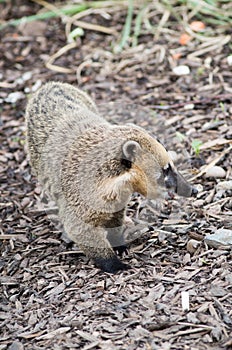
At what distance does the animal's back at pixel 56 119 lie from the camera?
220 inches

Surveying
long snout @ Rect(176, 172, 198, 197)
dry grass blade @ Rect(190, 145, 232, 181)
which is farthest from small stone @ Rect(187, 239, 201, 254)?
dry grass blade @ Rect(190, 145, 232, 181)

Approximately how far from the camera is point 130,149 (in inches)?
188

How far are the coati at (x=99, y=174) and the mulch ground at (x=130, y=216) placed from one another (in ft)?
0.85

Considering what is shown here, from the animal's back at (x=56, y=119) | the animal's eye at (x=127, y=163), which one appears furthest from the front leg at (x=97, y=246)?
the animal's back at (x=56, y=119)

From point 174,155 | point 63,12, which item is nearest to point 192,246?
point 174,155

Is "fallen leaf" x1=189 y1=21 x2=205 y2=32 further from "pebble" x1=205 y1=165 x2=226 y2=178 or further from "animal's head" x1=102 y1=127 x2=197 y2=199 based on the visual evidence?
"animal's head" x1=102 y1=127 x2=197 y2=199

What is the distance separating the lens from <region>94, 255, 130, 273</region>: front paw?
5.02 meters

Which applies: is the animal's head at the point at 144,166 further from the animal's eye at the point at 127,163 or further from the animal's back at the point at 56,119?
the animal's back at the point at 56,119

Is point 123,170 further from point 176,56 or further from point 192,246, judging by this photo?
point 176,56

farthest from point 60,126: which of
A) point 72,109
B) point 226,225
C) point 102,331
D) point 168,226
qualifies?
point 102,331

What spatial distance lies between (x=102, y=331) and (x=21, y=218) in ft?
6.60

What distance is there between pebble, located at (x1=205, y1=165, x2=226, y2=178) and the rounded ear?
56.1 inches

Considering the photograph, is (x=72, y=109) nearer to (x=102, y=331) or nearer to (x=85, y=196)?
(x=85, y=196)

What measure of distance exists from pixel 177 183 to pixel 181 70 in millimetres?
2899
